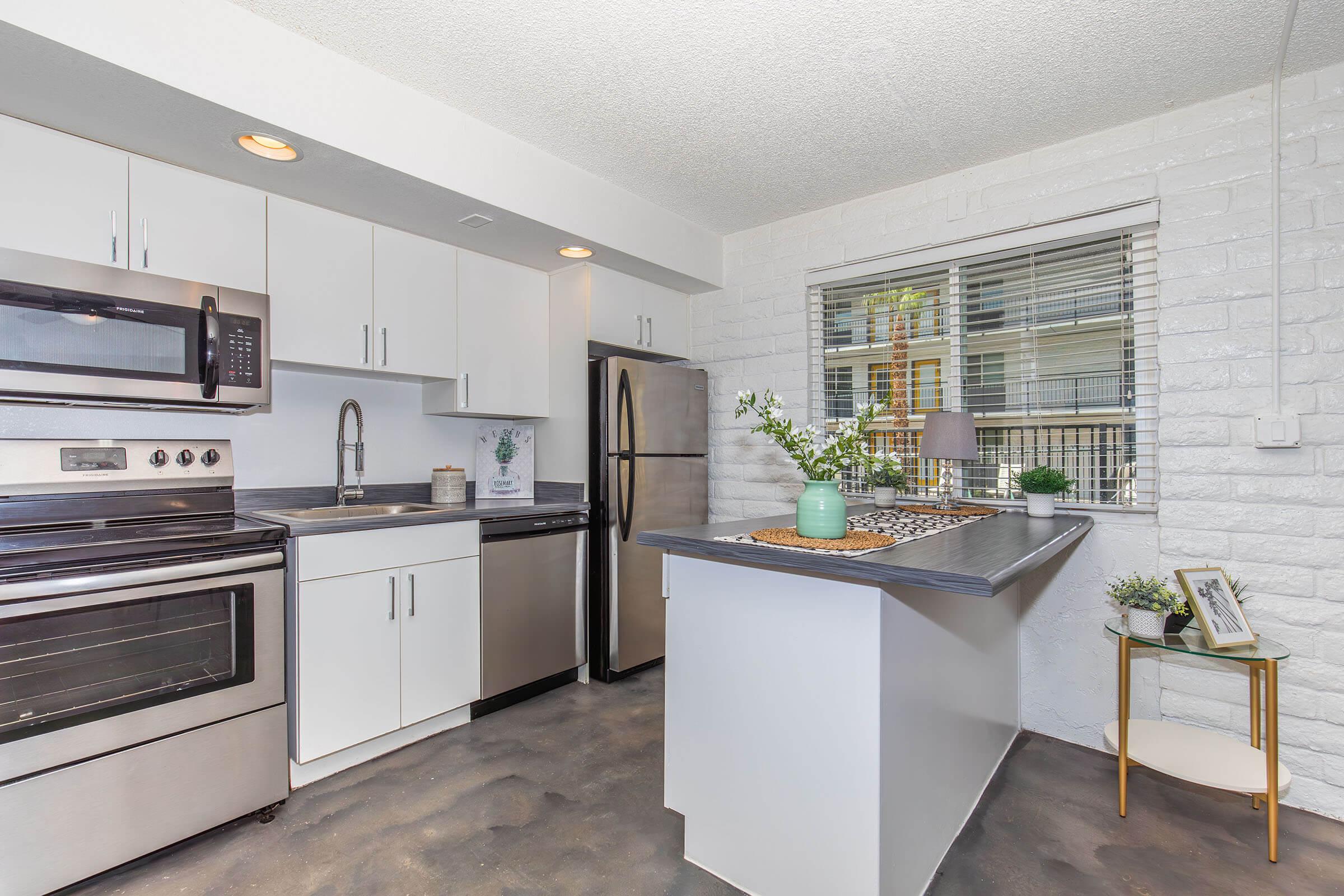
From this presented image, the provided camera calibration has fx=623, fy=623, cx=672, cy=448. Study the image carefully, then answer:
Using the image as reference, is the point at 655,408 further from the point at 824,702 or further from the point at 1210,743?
the point at 1210,743

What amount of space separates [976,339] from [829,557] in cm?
195

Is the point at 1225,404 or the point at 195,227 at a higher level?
the point at 195,227

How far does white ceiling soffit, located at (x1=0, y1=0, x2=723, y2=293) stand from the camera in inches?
64.6

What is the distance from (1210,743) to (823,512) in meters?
1.64

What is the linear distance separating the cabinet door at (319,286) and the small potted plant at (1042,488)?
9.03 ft

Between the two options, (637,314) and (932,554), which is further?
(637,314)

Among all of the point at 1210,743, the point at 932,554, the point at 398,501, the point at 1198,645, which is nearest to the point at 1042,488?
the point at 1198,645

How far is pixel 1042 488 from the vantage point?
2.43m

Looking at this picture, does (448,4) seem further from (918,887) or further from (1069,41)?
(918,887)

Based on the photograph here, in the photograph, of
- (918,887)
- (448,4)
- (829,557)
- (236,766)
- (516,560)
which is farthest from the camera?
(516,560)

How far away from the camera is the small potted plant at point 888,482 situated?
8.09ft

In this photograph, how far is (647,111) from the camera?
2.36 m

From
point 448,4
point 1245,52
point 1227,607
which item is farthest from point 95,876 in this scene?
point 1245,52

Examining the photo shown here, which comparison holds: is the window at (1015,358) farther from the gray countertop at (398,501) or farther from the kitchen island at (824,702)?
the gray countertop at (398,501)
